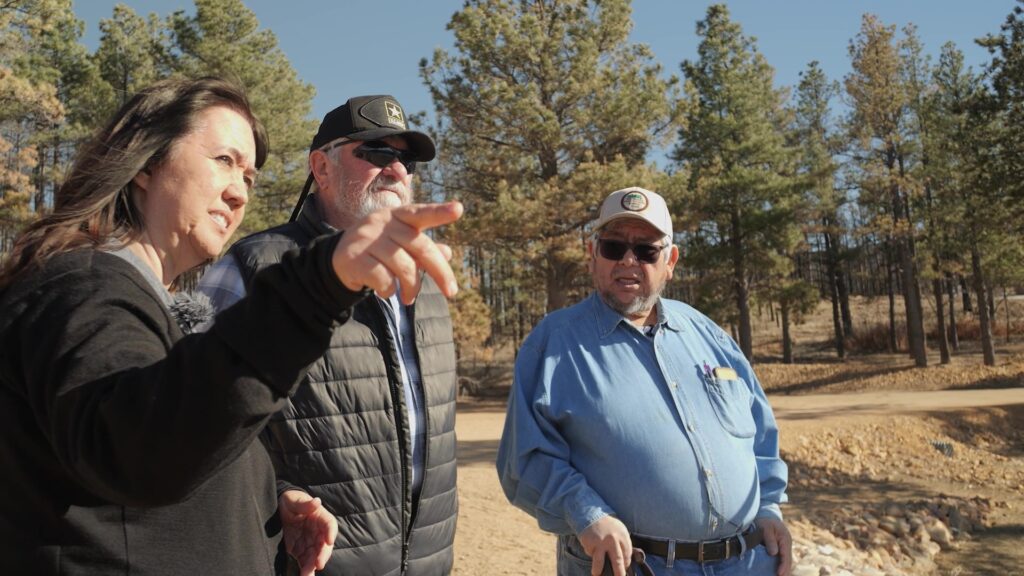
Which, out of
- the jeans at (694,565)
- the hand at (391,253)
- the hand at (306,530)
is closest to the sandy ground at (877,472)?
the jeans at (694,565)

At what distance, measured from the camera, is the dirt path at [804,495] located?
7.25 metres

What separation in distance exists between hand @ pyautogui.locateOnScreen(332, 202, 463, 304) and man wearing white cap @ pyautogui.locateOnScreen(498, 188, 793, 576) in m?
1.94

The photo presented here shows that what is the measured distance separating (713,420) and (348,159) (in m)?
1.73

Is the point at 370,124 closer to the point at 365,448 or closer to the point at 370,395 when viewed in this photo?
the point at 370,395

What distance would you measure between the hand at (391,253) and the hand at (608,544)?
1.91 metres

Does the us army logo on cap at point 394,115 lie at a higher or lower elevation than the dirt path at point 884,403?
higher

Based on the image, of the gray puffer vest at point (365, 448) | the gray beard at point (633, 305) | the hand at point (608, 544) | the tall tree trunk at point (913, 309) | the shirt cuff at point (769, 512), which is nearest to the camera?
the gray puffer vest at point (365, 448)

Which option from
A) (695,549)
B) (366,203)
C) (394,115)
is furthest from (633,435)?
(394,115)

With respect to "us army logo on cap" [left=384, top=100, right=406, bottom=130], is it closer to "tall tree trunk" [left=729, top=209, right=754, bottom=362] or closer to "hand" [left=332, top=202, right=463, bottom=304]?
"hand" [left=332, top=202, right=463, bottom=304]

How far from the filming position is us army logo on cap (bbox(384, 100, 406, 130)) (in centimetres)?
296

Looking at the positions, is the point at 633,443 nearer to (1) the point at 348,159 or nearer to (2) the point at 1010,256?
(1) the point at 348,159

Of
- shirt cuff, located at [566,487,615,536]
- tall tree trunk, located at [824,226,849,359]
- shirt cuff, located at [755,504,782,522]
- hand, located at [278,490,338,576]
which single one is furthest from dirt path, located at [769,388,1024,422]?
hand, located at [278,490,338,576]

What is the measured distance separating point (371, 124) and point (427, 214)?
2063mm

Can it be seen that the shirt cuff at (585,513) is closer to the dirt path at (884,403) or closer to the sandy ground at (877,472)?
the sandy ground at (877,472)
